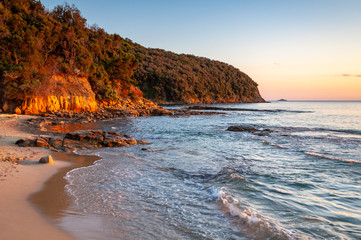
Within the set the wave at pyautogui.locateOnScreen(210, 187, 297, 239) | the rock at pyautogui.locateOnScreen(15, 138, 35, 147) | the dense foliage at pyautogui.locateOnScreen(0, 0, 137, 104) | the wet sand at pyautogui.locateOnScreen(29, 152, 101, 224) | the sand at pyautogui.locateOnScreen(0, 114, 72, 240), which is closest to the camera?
the sand at pyautogui.locateOnScreen(0, 114, 72, 240)

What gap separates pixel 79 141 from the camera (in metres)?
13.6

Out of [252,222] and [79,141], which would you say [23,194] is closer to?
[252,222]

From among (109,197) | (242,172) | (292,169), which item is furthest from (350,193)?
(109,197)

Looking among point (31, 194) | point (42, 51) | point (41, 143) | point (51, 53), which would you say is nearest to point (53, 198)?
point (31, 194)

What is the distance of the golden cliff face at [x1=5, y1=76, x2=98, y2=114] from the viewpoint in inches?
1009

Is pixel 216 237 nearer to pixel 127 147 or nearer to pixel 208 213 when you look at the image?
pixel 208 213

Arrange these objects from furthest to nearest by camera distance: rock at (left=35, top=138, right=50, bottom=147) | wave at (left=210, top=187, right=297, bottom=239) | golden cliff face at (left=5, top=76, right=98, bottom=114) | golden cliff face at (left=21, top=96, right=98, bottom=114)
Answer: golden cliff face at (left=5, top=76, right=98, bottom=114) → golden cliff face at (left=21, top=96, right=98, bottom=114) → rock at (left=35, top=138, right=50, bottom=147) → wave at (left=210, top=187, right=297, bottom=239)

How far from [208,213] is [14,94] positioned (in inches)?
999

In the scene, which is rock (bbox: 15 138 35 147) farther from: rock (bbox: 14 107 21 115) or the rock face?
rock (bbox: 14 107 21 115)

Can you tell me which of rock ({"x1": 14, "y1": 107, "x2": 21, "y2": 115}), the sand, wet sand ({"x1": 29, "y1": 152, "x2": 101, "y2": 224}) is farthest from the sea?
rock ({"x1": 14, "y1": 107, "x2": 21, "y2": 115})

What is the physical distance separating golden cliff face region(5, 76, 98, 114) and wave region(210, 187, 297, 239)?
83.9 feet

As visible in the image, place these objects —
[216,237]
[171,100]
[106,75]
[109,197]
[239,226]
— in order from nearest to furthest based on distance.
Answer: [216,237] → [239,226] → [109,197] → [106,75] → [171,100]

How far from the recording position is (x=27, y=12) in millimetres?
28641

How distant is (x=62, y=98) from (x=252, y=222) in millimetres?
28990
